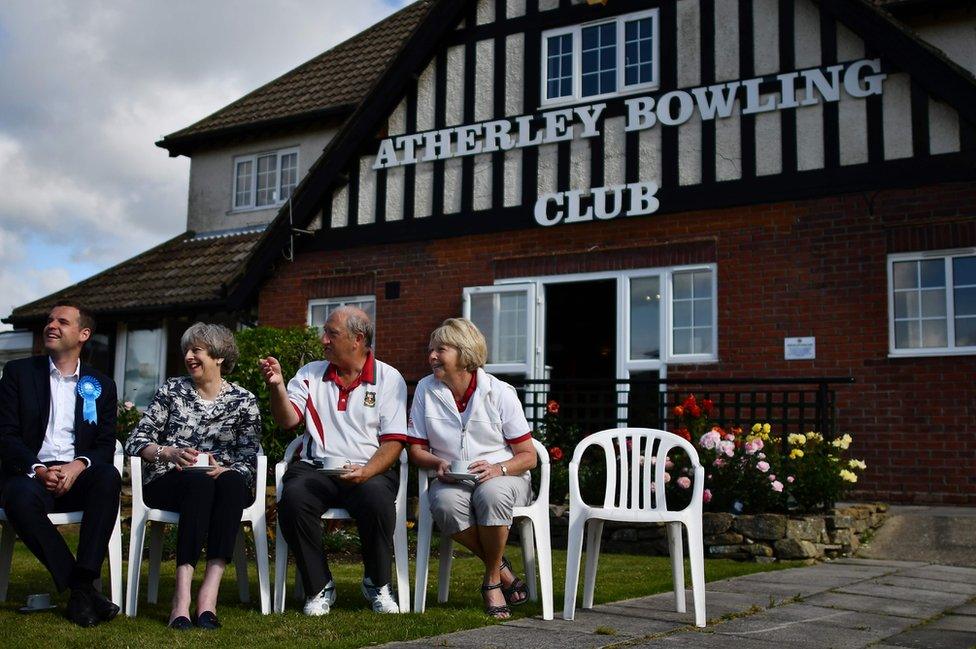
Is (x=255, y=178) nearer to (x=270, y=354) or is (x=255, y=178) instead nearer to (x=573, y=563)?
(x=270, y=354)

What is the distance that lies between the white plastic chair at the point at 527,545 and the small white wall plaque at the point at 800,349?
17.9 ft

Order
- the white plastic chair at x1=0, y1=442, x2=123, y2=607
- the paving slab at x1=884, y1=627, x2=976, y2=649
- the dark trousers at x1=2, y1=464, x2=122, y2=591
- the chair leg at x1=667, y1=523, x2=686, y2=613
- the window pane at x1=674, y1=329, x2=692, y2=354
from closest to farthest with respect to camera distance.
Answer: the paving slab at x1=884, y1=627, x2=976, y2=649, the dark trousers at x1=2, y1=464, x2=122, y2=591, the white plastic chair at x1=0, y1=442, x2=123, y2=607, the chair leg at x1=667, y1=523, x2=686, y2=613, the window pane at x1=674, y1=329, x2=692, y2=354

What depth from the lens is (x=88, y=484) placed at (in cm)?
507

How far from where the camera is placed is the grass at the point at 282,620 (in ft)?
13.9

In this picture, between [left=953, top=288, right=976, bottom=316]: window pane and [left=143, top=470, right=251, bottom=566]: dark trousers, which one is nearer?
[left=143, top=470, right=251, bottom=566]: dark trousers

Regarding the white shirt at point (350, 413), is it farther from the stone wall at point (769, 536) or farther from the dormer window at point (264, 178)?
the dormer window at point (264, 178)

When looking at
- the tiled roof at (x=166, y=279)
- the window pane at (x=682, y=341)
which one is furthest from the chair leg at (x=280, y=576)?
the tiled roof at (x=166, y=279)

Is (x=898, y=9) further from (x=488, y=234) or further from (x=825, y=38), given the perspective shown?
(x=488, y=234)

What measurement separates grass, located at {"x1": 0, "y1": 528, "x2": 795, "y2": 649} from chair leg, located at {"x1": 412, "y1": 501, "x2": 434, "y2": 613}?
0.29 feet

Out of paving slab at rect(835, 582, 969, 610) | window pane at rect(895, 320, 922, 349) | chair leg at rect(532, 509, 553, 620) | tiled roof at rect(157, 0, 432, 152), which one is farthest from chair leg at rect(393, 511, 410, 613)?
tiled roof at rect(157, 0, 432, 152)

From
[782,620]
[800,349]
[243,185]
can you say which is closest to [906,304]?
[800,349]

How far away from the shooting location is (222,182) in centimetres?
1686

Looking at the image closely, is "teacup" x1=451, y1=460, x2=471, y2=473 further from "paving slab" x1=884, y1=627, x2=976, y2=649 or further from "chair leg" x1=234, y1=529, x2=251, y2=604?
"paving slab" x1=884, y1=627, x2=976, y2=649

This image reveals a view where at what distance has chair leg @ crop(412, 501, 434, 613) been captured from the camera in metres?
5.11
